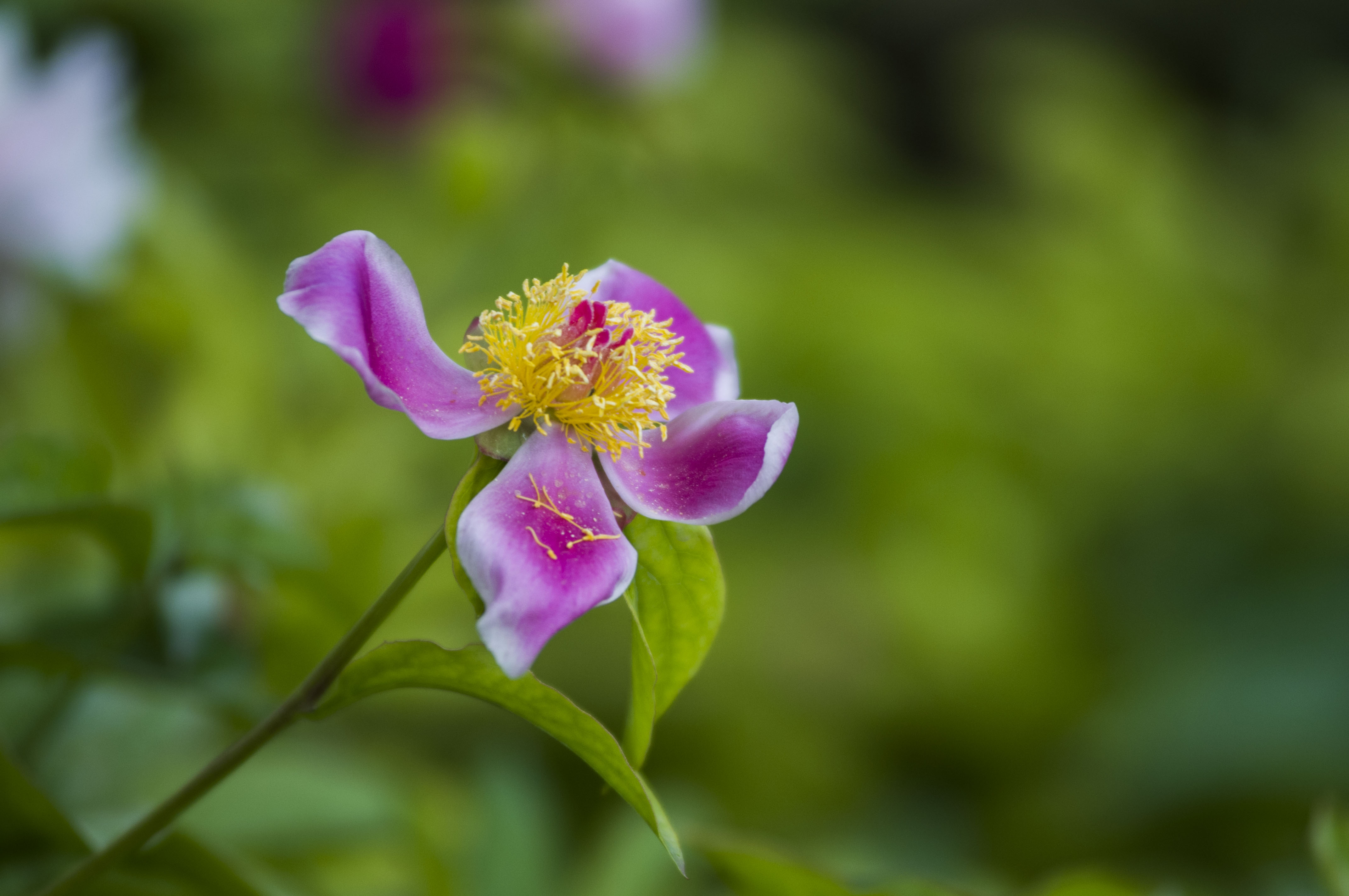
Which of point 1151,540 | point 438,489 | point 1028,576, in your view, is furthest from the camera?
point 1151,540

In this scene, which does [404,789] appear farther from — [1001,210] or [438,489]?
[1001,210]

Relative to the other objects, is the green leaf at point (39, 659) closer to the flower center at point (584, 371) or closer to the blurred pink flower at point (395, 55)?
the flower center at point (584, 371)

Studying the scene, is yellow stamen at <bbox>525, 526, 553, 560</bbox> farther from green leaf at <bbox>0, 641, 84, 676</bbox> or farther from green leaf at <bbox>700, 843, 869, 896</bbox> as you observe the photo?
green leaf at <bbox>0, 641, 84, 676</bbox>

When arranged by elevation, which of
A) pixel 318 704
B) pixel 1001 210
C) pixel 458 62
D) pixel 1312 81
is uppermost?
pixel 1312 81

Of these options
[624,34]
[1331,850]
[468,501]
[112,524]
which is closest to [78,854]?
[112,524]

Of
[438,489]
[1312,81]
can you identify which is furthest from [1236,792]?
[1312,81]

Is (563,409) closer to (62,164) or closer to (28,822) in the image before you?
(28,822)

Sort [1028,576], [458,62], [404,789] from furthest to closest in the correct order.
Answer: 1. [1028,576]
2. [458,62]
3. [404,789]

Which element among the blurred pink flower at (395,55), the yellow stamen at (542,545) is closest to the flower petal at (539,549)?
the yellow stamen at (542,545)
